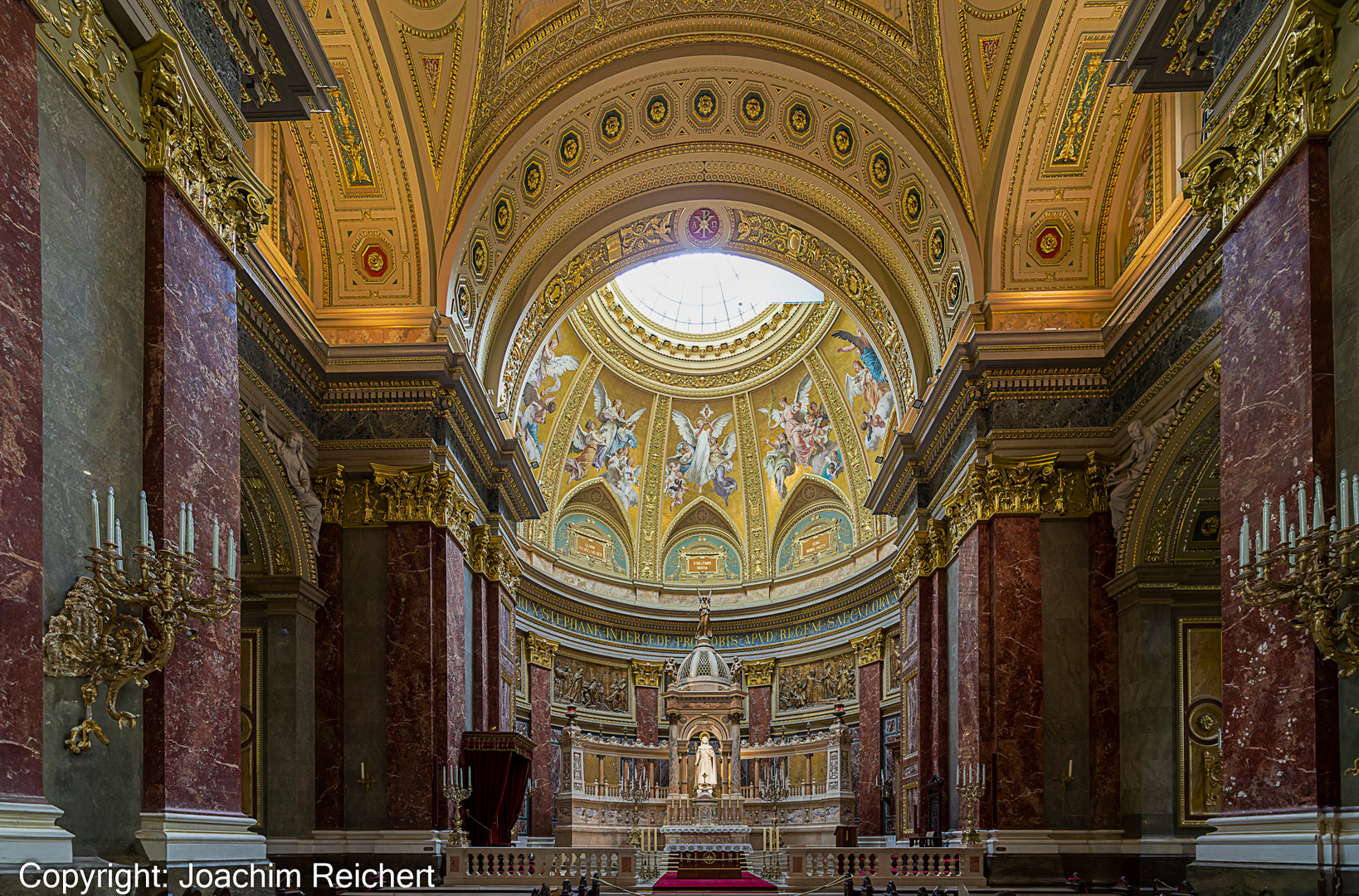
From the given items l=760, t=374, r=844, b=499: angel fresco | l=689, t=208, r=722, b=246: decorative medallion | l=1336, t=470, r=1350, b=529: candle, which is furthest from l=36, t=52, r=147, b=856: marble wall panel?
l=760, t=374, r=844, b=499: angel fresco

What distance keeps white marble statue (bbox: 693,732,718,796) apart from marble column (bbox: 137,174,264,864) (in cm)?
2108

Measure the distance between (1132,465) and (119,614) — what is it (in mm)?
13942

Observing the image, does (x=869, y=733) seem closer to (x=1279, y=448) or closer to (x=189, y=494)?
(x=1279, y=448)

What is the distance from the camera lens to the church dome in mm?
29891

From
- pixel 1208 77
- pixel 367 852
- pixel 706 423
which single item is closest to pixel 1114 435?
pixel 1208 77

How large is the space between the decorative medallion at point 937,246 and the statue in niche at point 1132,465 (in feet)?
17.3

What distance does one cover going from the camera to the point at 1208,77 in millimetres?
10836

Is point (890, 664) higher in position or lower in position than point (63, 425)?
lower

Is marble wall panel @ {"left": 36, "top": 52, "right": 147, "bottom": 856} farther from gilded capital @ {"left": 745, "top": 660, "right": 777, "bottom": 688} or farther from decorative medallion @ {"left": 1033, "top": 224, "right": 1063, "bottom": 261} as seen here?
gilded capital @ {"left": 745, "top": 660, "right": 777, "bottom": 688}

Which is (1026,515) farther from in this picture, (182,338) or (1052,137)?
(182,338)

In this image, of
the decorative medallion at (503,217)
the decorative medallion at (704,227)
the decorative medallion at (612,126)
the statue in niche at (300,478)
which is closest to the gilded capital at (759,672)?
the decorative medallion at (704,227)

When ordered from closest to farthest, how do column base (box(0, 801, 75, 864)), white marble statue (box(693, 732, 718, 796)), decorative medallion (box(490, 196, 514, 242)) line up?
column base (box(0, 801, 75, 864)) → decorative medallion (box(490, 196, 514, 242)) → white marble statue (box(693, 732, 718, 796))

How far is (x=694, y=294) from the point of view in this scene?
125ft

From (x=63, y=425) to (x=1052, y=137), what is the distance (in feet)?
50.1
